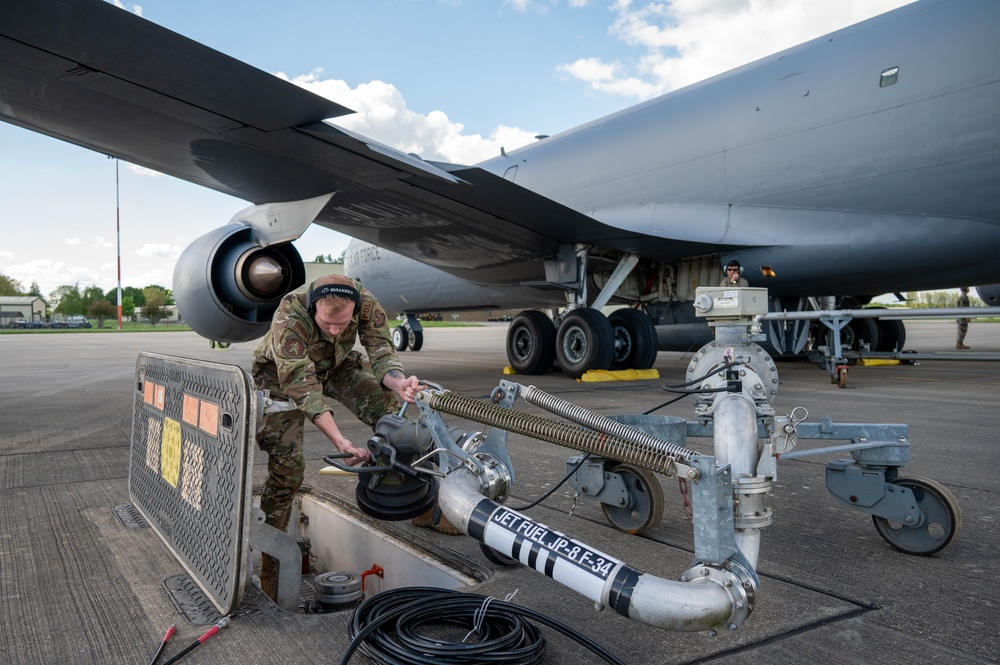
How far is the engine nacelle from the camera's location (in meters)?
7.62

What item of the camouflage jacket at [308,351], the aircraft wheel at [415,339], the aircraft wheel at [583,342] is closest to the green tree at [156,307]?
the aircraft wheel at [415,339]

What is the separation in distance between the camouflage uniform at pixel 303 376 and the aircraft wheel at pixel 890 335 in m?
11.5

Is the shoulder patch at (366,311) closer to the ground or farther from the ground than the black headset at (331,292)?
closer to the ground

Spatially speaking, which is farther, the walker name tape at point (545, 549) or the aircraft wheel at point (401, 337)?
the aircraft wheel at point (401, 337)

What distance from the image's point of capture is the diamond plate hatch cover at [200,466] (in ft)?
7.30

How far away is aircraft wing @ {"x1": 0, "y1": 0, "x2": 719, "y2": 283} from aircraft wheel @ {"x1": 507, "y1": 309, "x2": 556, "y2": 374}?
5.03 feet

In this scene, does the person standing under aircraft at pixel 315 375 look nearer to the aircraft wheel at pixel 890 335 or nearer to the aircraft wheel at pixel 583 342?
the aircraft wheel at pixel 583 342

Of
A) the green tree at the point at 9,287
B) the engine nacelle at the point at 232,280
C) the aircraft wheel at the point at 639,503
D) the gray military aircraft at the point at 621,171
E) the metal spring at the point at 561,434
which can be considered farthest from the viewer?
the green tree at the point at 9,287

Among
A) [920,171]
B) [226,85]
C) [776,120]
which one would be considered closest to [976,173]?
[920,171]

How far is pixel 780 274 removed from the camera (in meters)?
8.58

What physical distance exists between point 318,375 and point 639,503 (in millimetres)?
1800

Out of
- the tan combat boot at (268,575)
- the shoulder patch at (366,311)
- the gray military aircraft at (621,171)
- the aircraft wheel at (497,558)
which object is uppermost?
the gray military aircraft at (621,171)

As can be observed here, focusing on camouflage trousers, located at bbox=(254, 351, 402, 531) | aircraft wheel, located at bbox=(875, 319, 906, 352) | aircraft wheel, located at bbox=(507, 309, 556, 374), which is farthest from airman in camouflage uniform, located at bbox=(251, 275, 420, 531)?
aircraft wheel, located at bbox=(875, 319, 906, 352)

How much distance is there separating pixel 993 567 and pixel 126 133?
7389mm
